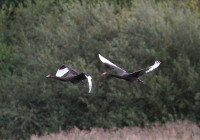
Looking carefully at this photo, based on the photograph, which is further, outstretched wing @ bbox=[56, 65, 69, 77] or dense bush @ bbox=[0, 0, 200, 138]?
dense bush @ bbox=[0, 0, 200, 138]

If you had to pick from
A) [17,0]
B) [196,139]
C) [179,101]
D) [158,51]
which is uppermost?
[17,0]

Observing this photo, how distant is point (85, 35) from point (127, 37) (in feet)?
5.76

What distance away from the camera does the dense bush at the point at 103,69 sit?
16.8m

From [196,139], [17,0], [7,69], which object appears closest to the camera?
[196,139]

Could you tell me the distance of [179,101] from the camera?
55.8ft

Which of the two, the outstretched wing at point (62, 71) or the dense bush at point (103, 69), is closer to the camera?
the outstretched wing at point (62, 71)

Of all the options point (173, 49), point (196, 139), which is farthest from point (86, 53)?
point (196, 139)

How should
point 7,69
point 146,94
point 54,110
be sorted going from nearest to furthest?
point 146,94
point 54,110
point 7,69

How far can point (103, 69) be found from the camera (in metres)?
17.7

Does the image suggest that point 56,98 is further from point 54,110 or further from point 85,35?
point 85,35

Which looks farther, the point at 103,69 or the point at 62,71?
the point at 103,69

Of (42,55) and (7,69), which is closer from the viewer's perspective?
(42,55)

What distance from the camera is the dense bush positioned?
16.8m

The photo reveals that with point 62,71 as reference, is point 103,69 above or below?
above
